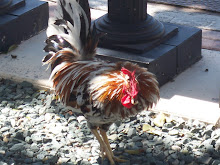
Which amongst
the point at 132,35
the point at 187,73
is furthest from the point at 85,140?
the point at 187,73

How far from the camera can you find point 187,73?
5832mm

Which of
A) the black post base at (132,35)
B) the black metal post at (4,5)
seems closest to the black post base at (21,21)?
the black metal post at (4,5)

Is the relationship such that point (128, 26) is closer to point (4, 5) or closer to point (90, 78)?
point (90, 78)

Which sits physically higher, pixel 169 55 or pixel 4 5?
pixel 4 5

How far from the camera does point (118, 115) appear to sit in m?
4.03

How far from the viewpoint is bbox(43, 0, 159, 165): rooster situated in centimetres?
397

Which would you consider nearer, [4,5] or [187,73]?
[187,73]

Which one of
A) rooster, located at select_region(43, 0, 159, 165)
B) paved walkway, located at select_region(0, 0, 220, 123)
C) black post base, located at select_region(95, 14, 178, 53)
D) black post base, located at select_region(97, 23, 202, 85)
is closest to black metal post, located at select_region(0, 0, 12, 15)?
paved walkway, located at select_region(0, 0, 220, 123)

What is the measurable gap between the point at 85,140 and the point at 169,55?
1468 mm

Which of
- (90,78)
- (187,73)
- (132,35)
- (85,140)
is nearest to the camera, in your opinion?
(90,78)

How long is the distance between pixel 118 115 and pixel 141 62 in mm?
1364

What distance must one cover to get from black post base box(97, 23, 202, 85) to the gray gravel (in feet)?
1.96

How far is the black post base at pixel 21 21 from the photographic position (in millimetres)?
6434

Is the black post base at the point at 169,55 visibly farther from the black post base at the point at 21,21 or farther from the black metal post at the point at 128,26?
the black post base at the point at 21,21
